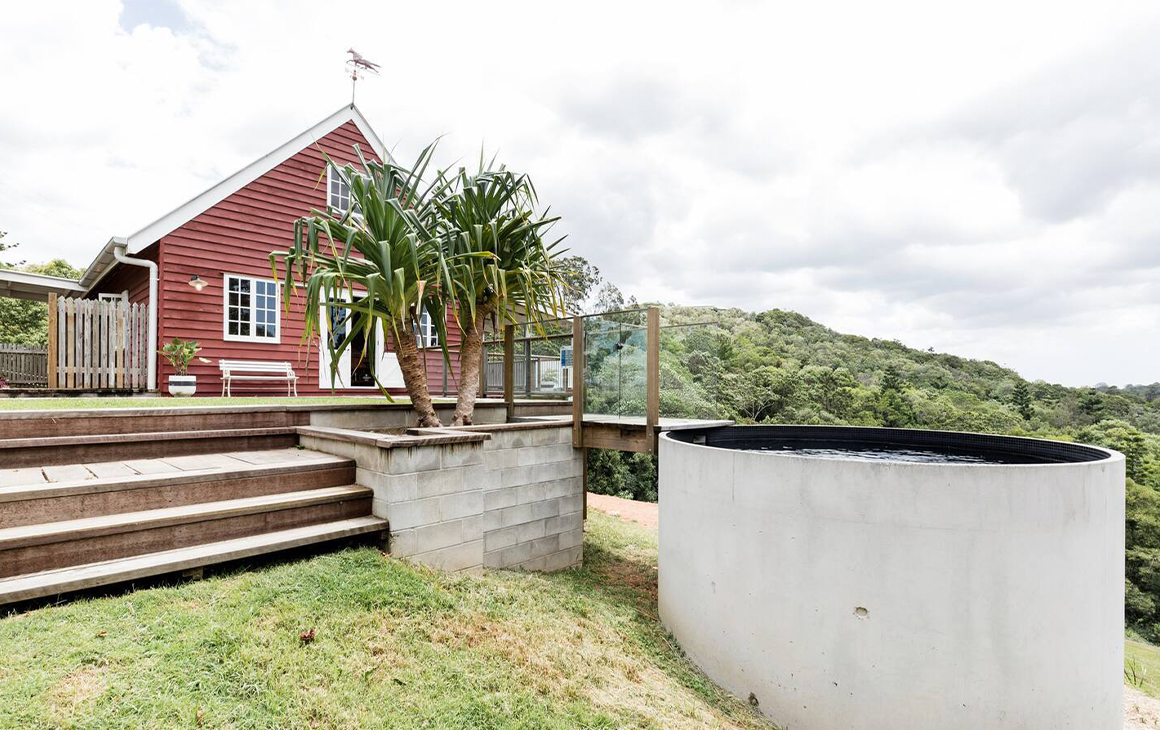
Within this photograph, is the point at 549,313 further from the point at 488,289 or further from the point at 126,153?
the point at 126,153

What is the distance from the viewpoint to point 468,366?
520 centimetres

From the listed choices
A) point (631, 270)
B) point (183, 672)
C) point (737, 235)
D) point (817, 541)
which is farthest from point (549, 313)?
point (737, 235)

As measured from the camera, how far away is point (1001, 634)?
2.94m

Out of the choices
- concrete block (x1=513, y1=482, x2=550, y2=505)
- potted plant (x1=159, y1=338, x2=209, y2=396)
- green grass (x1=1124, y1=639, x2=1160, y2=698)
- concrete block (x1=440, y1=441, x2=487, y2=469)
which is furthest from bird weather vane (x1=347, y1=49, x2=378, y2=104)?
green grass (x1=1124, y1=639, x2=1160, y2=698)

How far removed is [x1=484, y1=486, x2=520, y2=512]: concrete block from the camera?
16.3 feet

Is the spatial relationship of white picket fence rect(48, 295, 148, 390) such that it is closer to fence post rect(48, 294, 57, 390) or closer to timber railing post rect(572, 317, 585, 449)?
fence post rect(48, 294, 57, 390)

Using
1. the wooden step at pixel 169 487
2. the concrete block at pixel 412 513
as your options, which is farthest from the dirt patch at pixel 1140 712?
the wooden step at pixel 169 487

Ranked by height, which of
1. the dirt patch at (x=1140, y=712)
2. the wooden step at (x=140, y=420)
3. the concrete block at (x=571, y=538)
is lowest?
the dirt patch at (x=1140, y=712)

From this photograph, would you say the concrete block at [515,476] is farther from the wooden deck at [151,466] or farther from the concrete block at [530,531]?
the wooden deck at [151,466]

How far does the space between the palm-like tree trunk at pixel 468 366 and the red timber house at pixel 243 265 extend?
2.96 meters

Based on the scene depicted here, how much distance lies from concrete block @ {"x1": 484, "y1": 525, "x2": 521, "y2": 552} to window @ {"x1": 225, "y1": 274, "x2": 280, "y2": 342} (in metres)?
6.10

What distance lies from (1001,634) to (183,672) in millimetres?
4165

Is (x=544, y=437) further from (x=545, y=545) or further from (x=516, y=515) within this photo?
(x=545, y=545)

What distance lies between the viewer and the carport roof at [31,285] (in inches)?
348
